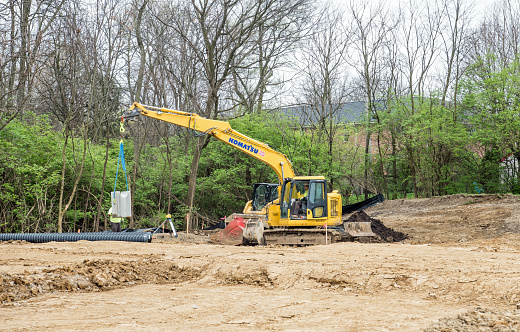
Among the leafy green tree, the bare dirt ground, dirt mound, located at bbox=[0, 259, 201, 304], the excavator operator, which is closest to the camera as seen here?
the bare dirt ground

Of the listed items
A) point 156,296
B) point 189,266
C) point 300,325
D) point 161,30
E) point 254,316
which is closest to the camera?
point 300,325

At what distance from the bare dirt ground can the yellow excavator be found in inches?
69.7

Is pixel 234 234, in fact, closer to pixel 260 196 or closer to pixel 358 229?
pixel 260 196

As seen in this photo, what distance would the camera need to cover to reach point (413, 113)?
27.2m

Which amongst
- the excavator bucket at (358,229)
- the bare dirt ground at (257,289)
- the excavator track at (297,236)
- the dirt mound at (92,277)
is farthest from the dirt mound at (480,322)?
the excavator bucket at (358,229)

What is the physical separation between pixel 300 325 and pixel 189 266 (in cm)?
438

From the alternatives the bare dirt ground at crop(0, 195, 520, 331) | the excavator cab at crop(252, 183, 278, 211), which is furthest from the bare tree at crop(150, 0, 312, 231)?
the bare dirt ground at crop(0, 195, 520, 331)

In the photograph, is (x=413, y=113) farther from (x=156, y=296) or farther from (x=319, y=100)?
(x=156, y=296)

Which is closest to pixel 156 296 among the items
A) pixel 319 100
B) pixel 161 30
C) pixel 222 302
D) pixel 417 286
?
pixel 222 302

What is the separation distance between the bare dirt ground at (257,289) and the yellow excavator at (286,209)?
1.77 metres

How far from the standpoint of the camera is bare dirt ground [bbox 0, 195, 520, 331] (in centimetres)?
499

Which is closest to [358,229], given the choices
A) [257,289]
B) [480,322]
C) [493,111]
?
[257,289]

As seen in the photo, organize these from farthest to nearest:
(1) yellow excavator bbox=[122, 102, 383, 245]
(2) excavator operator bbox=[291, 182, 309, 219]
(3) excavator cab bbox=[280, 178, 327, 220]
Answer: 1. (2) excavator operator bbox=[291, 182, 309, 219]
2. (3) excavator cab bbox=[280, 178, 327, 220]
3. (1) yellow excavator bbox=[122, 102, 383, 245]

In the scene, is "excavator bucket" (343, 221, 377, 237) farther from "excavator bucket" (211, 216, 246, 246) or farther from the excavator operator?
"excavator bucket" (211, 216, 246, 246)
